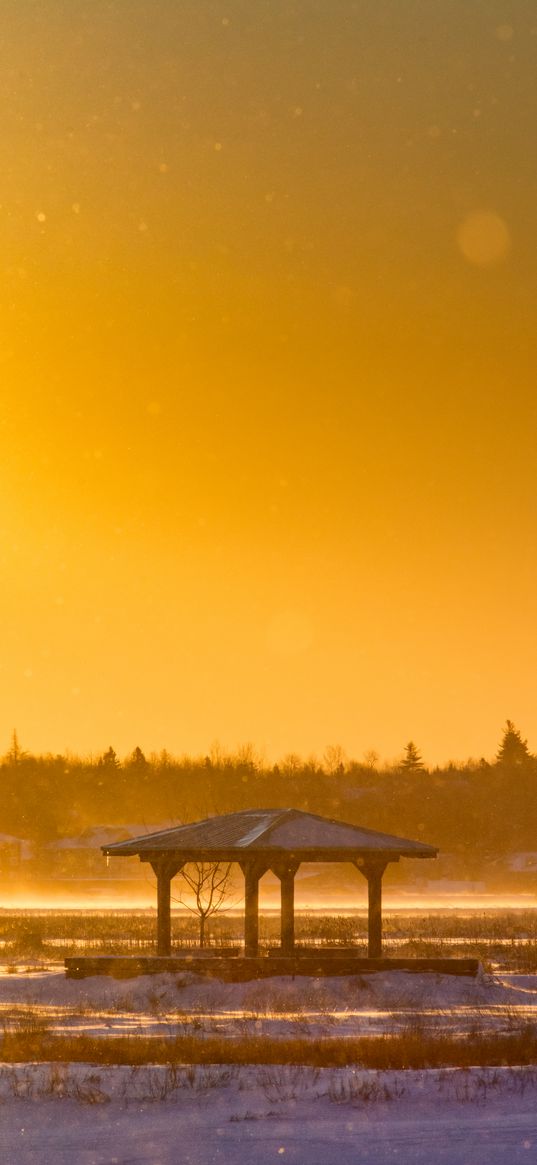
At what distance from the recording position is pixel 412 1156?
11664mm

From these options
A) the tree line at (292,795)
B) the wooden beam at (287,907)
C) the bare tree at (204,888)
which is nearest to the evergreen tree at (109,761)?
the tree line at (292,795)

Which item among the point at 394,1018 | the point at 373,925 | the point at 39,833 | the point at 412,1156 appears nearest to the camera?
the point at 412,1156

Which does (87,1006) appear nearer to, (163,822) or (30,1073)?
(30,1073)

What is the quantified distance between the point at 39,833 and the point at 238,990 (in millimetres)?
103954

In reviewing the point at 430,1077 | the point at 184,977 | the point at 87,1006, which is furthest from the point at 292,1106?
the point at 184,977

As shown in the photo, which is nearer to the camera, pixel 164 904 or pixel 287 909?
pixel 164 904

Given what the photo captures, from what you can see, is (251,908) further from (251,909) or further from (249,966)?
(249,966)

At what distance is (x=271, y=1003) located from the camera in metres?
24.9

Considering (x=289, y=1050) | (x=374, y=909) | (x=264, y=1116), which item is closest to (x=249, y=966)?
(x=374, y=909)

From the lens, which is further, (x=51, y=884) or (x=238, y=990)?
(x=51, y=884)

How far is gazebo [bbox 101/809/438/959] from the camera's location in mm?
29453

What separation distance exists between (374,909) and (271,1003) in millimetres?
5620

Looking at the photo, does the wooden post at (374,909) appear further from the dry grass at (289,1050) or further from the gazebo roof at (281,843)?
the dry grass at (289,1050)

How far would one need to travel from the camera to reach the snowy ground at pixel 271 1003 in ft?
69.1
